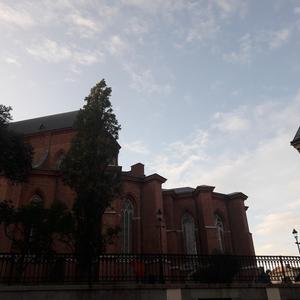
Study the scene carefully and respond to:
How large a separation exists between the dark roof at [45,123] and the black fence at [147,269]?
18820mm

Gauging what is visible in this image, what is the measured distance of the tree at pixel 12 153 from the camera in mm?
16953

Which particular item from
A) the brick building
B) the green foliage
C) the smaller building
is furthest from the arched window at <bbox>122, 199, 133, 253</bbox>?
the smaller building

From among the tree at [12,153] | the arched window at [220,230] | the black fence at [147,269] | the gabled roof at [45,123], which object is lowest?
the black fence at [147,269]

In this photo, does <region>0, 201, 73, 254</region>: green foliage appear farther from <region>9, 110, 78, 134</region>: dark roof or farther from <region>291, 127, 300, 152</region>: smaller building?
<region>9, 110, 78, 134</region>: dark roof

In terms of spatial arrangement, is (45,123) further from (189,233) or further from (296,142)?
(296,142)

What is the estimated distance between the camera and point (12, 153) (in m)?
17.4

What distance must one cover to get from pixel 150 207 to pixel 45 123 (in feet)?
50.4

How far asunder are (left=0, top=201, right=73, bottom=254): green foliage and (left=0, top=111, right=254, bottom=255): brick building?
414 cm

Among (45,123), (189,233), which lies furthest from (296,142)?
(45,123)

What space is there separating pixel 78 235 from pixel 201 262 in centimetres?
571

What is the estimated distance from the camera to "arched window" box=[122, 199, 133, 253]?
77.2ft

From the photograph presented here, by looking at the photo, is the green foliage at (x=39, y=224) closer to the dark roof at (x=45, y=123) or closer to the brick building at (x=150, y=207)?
the brick building at (x=150, y=207)

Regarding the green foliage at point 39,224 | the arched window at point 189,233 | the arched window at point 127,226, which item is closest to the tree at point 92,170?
the green foliage at point 39,224

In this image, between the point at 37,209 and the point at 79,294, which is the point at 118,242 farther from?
the point at 79,294
